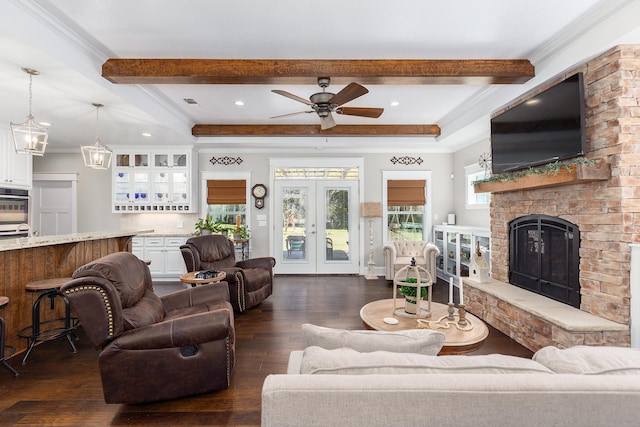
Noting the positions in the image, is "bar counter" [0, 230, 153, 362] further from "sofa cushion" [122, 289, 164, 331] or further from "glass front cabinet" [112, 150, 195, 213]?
"glass front cabinet" [112, 150, 195, 213]

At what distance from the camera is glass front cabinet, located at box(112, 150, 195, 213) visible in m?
6.09

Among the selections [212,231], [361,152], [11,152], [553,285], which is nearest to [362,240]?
[361,152]

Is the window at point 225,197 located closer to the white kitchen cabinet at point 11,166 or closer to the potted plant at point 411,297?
the white kitchen cabinet at point 11,166

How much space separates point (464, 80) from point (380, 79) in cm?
91

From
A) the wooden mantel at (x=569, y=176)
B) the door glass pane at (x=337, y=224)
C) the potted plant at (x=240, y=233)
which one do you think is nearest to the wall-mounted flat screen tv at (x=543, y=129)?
the wooden mantel at (x=569, y=176)

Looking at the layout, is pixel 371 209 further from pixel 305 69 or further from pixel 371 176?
pixel 305 69

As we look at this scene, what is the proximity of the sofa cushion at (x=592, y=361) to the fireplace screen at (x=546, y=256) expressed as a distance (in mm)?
2227

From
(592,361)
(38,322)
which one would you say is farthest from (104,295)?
(592,361)

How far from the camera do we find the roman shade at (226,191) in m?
6.53

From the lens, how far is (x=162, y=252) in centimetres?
602

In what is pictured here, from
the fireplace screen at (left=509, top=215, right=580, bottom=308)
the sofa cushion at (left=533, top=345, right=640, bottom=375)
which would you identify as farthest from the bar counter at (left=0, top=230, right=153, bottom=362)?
the fireplace screen at (left=509, top=215, right=580, bottom=308)

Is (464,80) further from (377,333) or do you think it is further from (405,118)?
(377,333)

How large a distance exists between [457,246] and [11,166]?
24.3 ft

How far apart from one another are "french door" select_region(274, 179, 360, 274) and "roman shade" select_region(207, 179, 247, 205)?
29.1 inches
